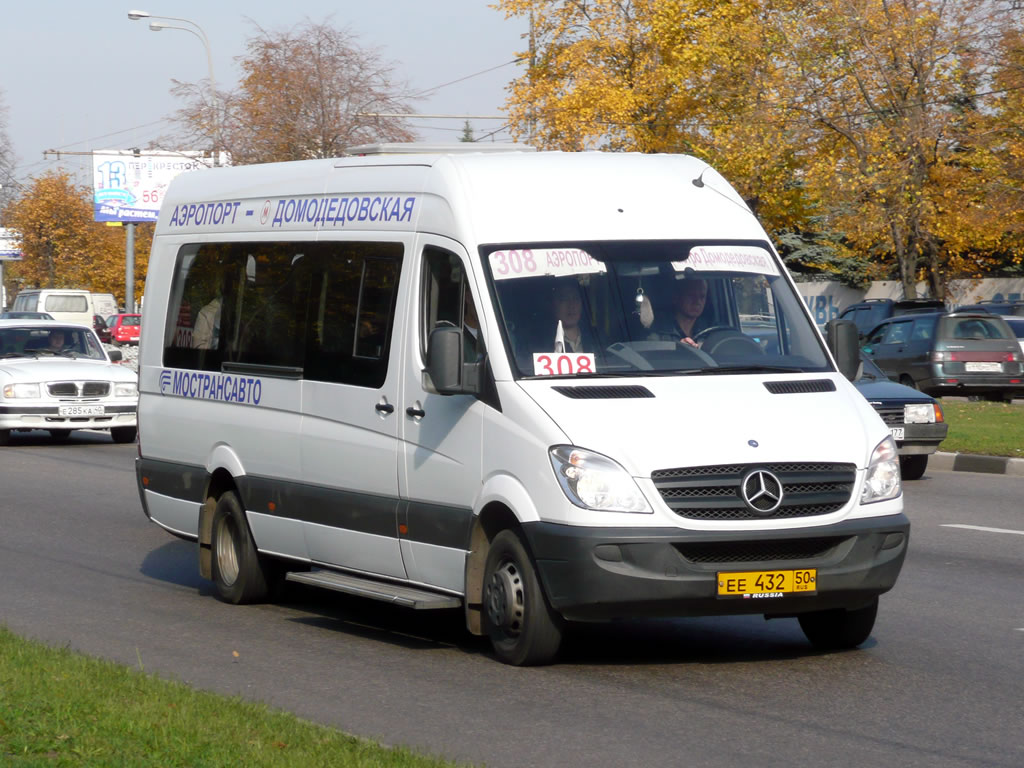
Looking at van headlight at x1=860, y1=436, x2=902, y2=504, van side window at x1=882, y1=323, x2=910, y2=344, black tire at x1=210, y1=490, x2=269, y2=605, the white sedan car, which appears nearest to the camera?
→ van headlight at x1=860, y1=436, x2=902, y2=504

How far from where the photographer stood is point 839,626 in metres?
7.79

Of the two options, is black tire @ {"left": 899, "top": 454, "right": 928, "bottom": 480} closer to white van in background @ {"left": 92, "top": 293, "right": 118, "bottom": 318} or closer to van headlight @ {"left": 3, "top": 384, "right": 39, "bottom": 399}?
van headlight @ {"left": 3, "top": 384, "right": 39, "bottom": 399}

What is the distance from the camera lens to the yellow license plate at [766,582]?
7.02 metres

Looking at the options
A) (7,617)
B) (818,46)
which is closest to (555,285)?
(7,617)

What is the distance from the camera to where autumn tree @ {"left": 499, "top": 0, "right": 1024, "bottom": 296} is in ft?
126

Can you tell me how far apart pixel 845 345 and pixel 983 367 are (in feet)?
65.3

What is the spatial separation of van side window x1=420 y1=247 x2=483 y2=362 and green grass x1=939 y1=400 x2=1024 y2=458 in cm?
1219

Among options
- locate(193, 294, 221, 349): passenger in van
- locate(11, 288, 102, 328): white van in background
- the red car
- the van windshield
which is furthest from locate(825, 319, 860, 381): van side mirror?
the red car

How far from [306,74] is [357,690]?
3672 cm

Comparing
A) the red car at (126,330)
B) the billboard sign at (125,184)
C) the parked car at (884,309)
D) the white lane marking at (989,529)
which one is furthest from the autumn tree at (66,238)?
the white lane marking at (989,529)

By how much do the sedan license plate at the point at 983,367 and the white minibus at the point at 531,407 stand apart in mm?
19696

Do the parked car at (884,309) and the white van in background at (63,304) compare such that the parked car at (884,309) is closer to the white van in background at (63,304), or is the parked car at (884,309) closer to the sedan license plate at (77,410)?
the sedan license plate at (77,410)

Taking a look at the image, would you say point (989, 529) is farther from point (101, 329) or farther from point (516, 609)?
point (101, 329)

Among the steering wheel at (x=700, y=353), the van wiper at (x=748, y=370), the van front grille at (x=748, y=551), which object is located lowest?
the van front grille at (x=748, y=551)
